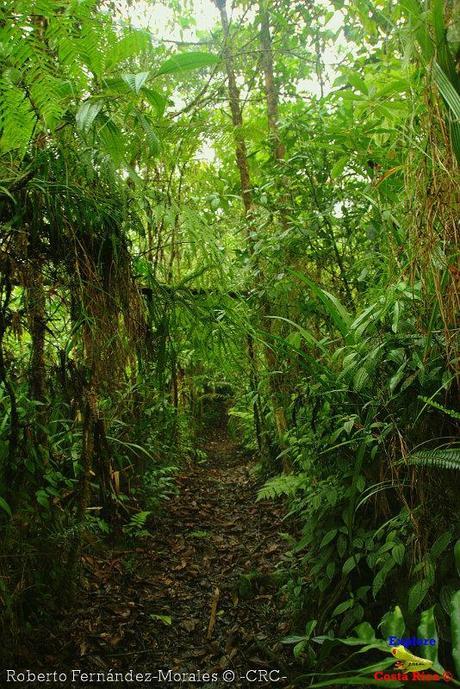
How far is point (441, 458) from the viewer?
1.35m

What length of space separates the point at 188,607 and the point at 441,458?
1838 mm

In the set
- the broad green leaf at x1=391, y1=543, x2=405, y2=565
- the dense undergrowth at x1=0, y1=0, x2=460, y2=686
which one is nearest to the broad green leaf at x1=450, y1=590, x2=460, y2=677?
the dense undergrowth at x1=0, y1=0, x2=460, y2=686

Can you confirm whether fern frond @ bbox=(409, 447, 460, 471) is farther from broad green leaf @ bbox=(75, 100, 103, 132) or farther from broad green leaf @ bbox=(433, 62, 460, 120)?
broad green leaf @ bbox=(75, 100, 103, 132)

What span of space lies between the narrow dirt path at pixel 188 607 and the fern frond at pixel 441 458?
1210 mm

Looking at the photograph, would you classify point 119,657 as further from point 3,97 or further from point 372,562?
point 3,97

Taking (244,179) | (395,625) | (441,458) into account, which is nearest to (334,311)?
(441,458)

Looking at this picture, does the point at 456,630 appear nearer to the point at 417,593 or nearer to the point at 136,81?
the point at 417,593

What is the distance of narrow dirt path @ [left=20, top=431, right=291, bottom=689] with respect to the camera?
1.94m

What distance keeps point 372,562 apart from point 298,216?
8.77ft

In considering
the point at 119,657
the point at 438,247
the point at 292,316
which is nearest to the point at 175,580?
the point at 119,657

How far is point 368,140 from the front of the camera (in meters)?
2.36

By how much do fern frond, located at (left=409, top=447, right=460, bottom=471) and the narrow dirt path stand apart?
1.21 metres

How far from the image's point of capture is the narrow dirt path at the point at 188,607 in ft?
6.38

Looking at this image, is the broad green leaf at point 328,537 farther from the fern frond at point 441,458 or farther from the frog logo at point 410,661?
the frog logo at point 410,661
